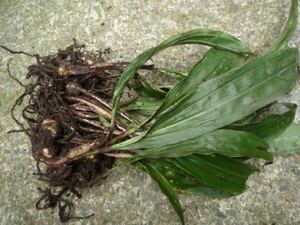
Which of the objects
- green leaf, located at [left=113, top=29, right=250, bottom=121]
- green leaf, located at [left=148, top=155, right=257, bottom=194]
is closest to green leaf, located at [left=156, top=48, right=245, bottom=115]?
green leaf, located at [left=113, top=29, right=250, bottom=121]

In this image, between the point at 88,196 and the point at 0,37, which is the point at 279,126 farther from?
the point at 0,37

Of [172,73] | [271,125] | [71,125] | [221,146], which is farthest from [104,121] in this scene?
[271,125]

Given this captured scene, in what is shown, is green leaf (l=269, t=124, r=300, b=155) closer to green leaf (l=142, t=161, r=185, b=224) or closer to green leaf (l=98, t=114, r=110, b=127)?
green leaf (l=142, t=161, r=185, b=224)

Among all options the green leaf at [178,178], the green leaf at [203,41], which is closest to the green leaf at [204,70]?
the green leaf at [203,41]

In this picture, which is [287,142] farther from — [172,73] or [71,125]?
[71,125]

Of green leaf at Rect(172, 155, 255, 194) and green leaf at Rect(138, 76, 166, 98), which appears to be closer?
green leaf at Rect(172, 155, 255, 194)

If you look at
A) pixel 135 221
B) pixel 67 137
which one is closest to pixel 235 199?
pixel 135 221
